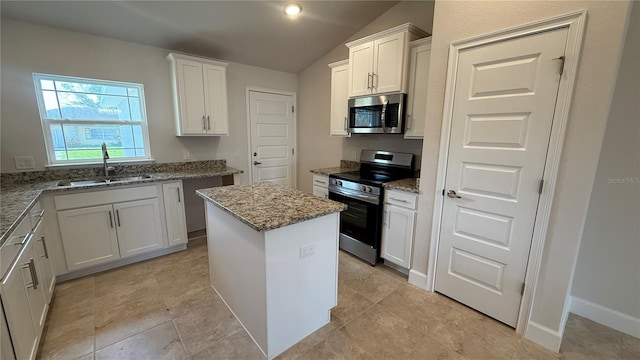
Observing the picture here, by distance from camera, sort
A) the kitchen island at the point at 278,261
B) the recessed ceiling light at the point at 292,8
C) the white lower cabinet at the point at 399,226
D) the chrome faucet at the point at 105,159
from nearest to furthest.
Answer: the kitchen island at the point at 278,261, the white lower cabinet at the point at 399,226, the recessed ceiling light at the point at 292,8, the chrome faucet at the point at 105,159

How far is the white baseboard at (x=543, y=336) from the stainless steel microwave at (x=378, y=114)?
1.90 m

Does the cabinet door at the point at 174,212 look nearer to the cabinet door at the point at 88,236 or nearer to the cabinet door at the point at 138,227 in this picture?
the cabinet door at the point at 138,227

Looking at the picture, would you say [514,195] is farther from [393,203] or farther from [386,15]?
[386,15]

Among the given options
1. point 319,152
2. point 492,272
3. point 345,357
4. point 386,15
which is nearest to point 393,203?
point 492,272

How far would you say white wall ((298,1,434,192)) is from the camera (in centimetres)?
291

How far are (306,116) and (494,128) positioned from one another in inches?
118

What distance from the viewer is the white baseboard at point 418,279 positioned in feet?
7.81

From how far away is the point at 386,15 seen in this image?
123 inches

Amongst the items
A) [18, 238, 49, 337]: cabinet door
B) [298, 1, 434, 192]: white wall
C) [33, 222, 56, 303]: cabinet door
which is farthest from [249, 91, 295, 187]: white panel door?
[18, 238, 49, 337]: cabinet door

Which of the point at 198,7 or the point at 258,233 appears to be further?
the point at 198,7

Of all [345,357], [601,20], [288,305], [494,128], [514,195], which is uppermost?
[601,20]

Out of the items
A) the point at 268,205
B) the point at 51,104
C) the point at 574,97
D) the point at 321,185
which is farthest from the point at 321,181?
the point at 51,104

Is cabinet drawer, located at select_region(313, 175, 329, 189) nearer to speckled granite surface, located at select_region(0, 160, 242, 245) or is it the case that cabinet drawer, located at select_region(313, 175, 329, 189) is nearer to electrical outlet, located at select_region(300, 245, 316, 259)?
speckled granite surface, located at select_region(0, 160, 242, 245)

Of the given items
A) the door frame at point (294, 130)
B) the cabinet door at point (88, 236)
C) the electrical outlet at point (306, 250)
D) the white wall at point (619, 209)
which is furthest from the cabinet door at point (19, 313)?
the white wall at point (619, 209)
